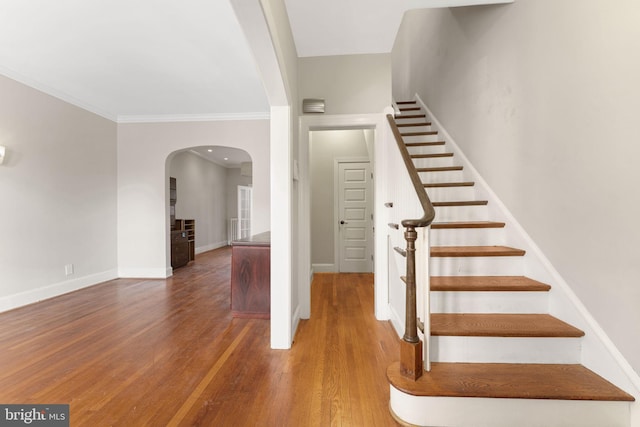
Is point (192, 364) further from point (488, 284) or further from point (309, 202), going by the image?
point (488, 284)

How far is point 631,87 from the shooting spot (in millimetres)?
1308

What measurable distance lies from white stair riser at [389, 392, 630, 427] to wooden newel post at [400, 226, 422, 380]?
126mm

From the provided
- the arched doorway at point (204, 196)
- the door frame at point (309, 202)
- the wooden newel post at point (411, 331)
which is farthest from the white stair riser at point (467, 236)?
the arched doorway at point (204, 196)

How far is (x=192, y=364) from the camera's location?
199 centimetres

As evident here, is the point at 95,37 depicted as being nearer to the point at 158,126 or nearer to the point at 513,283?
the point at 158,126

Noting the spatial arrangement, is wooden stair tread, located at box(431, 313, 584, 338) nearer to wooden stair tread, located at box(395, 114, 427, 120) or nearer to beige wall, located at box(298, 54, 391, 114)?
beige wall, located at box(298, 54, 391, 114)

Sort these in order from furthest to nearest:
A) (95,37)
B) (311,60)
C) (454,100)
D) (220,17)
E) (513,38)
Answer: (454,100) < (311,60) < (95,37) < (220,17) < (513,38)

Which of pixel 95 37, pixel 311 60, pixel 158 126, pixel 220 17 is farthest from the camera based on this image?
pixel 158 126

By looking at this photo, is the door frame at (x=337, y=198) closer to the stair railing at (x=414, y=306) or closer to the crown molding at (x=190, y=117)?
the crown molding at (x=190, y=117)

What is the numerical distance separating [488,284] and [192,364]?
2212mm

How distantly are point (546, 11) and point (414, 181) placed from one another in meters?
1.52

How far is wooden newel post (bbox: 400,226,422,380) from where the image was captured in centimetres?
145

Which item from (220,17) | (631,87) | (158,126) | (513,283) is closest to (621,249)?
(513,283)

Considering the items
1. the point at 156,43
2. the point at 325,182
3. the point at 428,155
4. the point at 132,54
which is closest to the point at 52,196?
the point at 132,54
